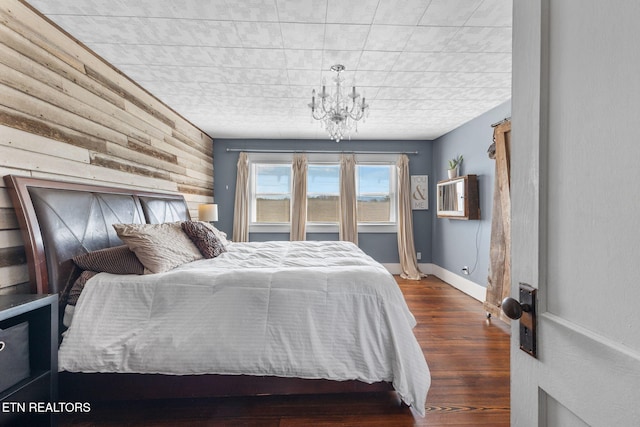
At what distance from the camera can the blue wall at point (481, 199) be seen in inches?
149

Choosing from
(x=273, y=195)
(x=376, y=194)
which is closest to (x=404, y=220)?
(x=376, y=194)

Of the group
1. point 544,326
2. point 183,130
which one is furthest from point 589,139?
point 183,130

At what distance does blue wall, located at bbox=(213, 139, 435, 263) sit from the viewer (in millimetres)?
5219

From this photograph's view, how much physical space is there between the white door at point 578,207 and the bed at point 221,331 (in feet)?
3.45

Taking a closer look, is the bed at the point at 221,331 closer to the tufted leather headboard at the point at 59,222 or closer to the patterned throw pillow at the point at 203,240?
the tufted leather headboard at the point at 59,222

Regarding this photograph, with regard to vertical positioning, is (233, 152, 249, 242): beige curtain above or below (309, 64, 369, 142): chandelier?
below

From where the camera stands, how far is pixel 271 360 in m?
1.71

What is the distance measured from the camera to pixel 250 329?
173 cm

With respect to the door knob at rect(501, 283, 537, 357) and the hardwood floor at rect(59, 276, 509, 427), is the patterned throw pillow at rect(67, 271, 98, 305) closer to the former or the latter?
the hardwood floor at rect(59, 276, 509, 427)

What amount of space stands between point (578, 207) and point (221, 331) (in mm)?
1691

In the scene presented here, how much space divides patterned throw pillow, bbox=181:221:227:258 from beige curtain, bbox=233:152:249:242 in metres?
2.36

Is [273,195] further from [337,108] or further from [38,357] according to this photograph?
[38,357]

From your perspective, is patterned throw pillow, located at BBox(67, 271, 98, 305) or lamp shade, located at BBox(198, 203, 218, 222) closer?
patterned throw pillow, located at BBox(67, 271, 98, 305)

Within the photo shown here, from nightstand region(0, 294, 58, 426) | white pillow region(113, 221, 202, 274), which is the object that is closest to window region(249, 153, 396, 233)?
white pillow region(113, 221, 202, 274)
